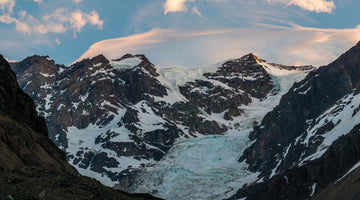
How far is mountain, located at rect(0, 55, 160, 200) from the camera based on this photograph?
192 ft

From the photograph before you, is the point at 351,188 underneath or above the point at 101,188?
underneath

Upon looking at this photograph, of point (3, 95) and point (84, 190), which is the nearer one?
point (84, 190)

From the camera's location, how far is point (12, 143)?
9581 cm

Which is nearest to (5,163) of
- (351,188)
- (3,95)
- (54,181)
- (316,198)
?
(54,181)

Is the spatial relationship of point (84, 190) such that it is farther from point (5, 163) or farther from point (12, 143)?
point (12, 143)

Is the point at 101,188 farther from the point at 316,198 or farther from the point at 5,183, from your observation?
the point at 316,198

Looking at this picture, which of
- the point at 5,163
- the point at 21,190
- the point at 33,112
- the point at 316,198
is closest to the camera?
the point at 21,190

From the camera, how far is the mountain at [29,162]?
58.6m

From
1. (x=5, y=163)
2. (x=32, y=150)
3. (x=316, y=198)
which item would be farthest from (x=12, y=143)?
(x=316, y=198)

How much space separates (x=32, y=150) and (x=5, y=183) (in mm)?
40654

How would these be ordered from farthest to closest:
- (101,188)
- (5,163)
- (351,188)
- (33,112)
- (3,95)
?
(351,188) → (33,112) → (3,95) → (5,163) → (101,188)

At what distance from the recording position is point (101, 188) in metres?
63.2

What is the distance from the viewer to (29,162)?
308 feet

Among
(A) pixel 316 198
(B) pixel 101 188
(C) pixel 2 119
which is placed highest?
(C) pixel 2 119
